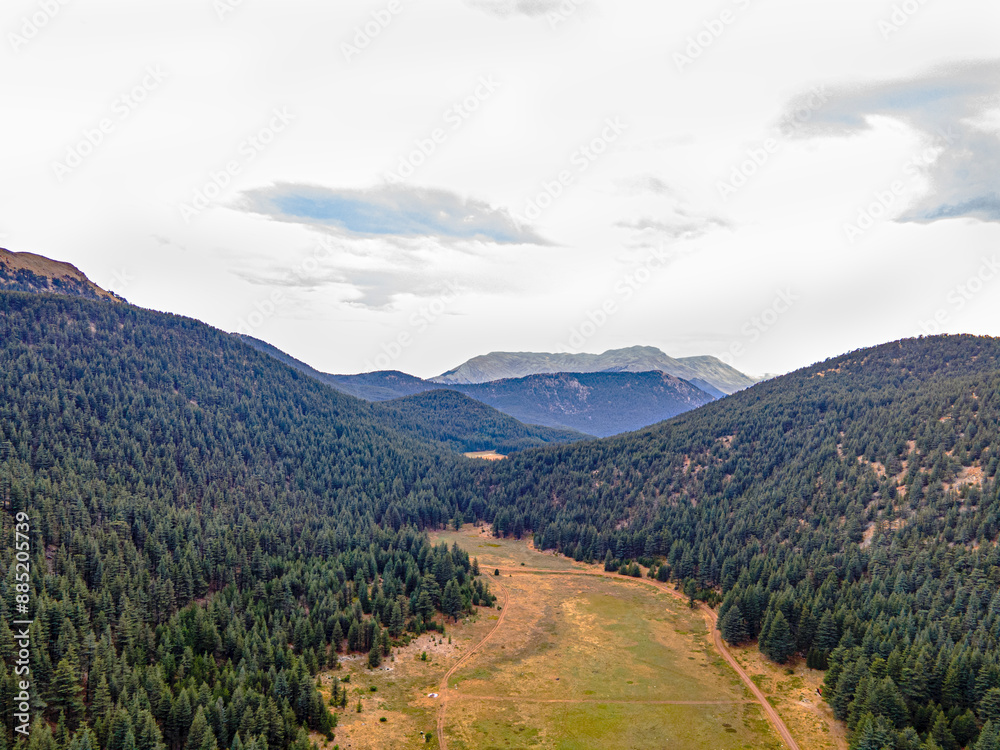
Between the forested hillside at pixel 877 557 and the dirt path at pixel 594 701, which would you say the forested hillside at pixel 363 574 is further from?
the dirt path at pixel 594 701

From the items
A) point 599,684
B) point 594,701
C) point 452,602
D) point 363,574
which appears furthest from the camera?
point 363,574

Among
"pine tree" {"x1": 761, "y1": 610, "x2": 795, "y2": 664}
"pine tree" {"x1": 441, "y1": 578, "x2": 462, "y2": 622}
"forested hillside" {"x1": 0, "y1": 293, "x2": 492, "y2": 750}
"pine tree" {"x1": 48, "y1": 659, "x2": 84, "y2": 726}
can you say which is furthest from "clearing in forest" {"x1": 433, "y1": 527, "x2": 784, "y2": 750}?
"pine tree" {"x1": 48, "y1": 659, "x2": 84, "y2": 726}

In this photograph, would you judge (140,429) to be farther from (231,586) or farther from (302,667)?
(302,667)

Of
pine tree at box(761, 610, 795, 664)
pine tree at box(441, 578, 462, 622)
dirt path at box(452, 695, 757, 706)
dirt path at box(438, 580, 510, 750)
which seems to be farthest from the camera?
pine tree at box(441, 578, 462, 622)

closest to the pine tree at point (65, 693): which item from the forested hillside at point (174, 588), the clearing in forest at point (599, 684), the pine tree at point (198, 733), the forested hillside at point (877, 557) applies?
the forested hillside at point (174, 588)

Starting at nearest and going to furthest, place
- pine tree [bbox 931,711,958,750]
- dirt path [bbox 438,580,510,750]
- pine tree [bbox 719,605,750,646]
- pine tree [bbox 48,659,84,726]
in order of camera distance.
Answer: pine tree [bbox 48,659,84,726], pine tree [bbox 931,711,958,750], dirt path [bbox 438,580,510,750], pine tree [bbox 719,605,750,646]

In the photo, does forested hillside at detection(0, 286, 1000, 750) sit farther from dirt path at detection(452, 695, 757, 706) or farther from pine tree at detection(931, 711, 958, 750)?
dirt path at detection(452, 695, 757, 706)

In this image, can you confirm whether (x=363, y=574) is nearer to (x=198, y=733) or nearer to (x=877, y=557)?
(x=198, y=733)

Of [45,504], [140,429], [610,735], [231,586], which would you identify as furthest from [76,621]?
[140,429]

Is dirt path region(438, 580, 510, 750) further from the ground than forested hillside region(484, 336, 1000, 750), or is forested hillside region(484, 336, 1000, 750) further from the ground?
forested hillside region(484, 336, 1000, 750)

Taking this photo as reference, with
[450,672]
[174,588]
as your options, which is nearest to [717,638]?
[450,672]
